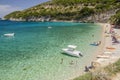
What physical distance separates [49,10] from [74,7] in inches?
891

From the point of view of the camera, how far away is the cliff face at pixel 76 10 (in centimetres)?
15462

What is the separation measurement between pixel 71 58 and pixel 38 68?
710 centimetres

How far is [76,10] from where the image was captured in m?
172

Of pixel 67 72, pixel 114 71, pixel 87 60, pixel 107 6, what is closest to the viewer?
pixel 114 71

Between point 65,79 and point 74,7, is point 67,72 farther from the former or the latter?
point 74,7

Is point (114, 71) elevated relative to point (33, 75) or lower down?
elevated

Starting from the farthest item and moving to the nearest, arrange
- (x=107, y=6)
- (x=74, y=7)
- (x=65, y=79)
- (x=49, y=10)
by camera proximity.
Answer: (x=49, y=10) → (x=74, y=7) → (x=107, y=6) → (x=65, y=79)

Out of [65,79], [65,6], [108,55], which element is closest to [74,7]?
[65,6]

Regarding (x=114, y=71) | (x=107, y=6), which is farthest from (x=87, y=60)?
(x=107, y=6)

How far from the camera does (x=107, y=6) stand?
15762cm

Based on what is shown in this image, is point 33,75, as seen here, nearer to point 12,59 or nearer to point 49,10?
point 12,59

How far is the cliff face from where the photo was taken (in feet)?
507

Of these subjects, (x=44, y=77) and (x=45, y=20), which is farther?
(x=45, y=20)

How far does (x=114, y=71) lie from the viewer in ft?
67.2
